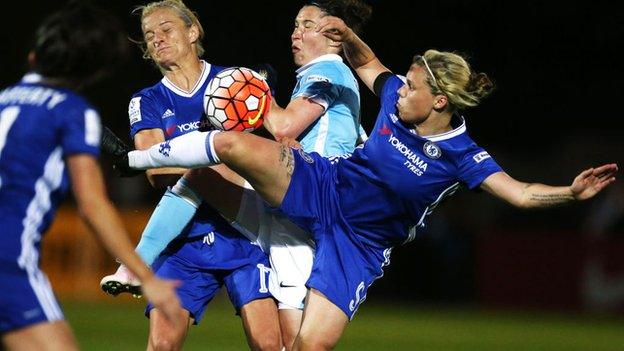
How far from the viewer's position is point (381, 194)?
6.25 m

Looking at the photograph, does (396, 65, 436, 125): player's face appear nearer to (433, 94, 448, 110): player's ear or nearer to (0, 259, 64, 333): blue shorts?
(433, 94, 448, 110): player's ear

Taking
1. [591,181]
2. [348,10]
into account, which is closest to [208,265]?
[348,10]

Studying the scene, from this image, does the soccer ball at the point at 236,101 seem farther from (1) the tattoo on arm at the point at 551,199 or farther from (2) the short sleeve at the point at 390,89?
(1) the tattoo on arm at the point at 551,199

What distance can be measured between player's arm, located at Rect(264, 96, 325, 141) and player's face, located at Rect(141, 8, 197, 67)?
69 cm

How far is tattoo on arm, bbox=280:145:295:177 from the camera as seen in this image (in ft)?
20.2

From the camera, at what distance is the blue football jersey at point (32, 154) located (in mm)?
4250

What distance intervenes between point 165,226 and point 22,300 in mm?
2315

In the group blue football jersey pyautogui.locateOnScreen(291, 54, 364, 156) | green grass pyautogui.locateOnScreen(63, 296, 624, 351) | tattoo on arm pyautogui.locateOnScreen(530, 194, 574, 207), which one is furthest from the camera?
green grass pyautogui.locateOnScreen(63, 296, 624, 351)

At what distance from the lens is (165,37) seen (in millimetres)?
6625

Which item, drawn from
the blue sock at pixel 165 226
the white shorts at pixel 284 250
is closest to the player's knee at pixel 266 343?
the white shorts at pixel 284 250

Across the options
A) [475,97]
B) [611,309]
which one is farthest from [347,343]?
[475,97]

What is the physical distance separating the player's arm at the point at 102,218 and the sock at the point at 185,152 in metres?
1.60

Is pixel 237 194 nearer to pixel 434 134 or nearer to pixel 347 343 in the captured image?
pixel 434 134

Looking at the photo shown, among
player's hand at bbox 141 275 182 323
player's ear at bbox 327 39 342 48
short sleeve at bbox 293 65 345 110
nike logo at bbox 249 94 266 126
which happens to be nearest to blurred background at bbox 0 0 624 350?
player's ear at bbox 327 39 342 48
